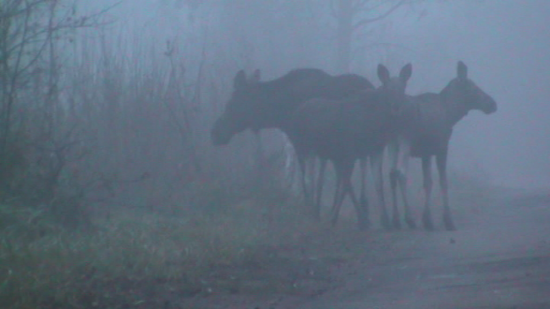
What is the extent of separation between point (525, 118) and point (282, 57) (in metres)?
35.3

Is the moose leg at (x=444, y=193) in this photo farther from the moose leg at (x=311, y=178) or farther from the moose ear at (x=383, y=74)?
the moose leg at (x=311, y=178)

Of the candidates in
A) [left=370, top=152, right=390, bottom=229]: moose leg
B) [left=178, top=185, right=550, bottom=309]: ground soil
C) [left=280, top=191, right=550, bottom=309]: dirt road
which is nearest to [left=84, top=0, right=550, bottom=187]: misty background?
[left=370, top=152, right=390, bottom=229]: moose leg

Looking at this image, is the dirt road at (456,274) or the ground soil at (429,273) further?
the ground soil at (429,273)

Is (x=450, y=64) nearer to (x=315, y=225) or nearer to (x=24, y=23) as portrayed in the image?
(x=315, y=225)

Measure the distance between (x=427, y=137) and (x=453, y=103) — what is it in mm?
1160

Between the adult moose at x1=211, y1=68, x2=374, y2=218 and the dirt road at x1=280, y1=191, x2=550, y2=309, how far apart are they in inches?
141

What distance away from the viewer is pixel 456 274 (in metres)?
10.2

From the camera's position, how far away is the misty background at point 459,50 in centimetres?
2908

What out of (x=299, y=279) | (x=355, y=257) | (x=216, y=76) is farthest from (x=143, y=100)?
(x=299, y=279)

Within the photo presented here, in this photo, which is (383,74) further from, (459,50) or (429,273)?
(459,50)

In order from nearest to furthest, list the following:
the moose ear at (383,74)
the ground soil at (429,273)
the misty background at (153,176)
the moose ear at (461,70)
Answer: the ground soil at (429,273)
the misty background at (153,176)
the moose ear at (383,74)
the moose ear at (461,70)

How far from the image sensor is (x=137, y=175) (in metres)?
15.4

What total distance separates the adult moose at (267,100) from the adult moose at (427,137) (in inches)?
53.6

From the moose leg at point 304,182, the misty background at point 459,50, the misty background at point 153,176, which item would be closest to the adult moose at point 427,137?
the misty background at point 153,176
